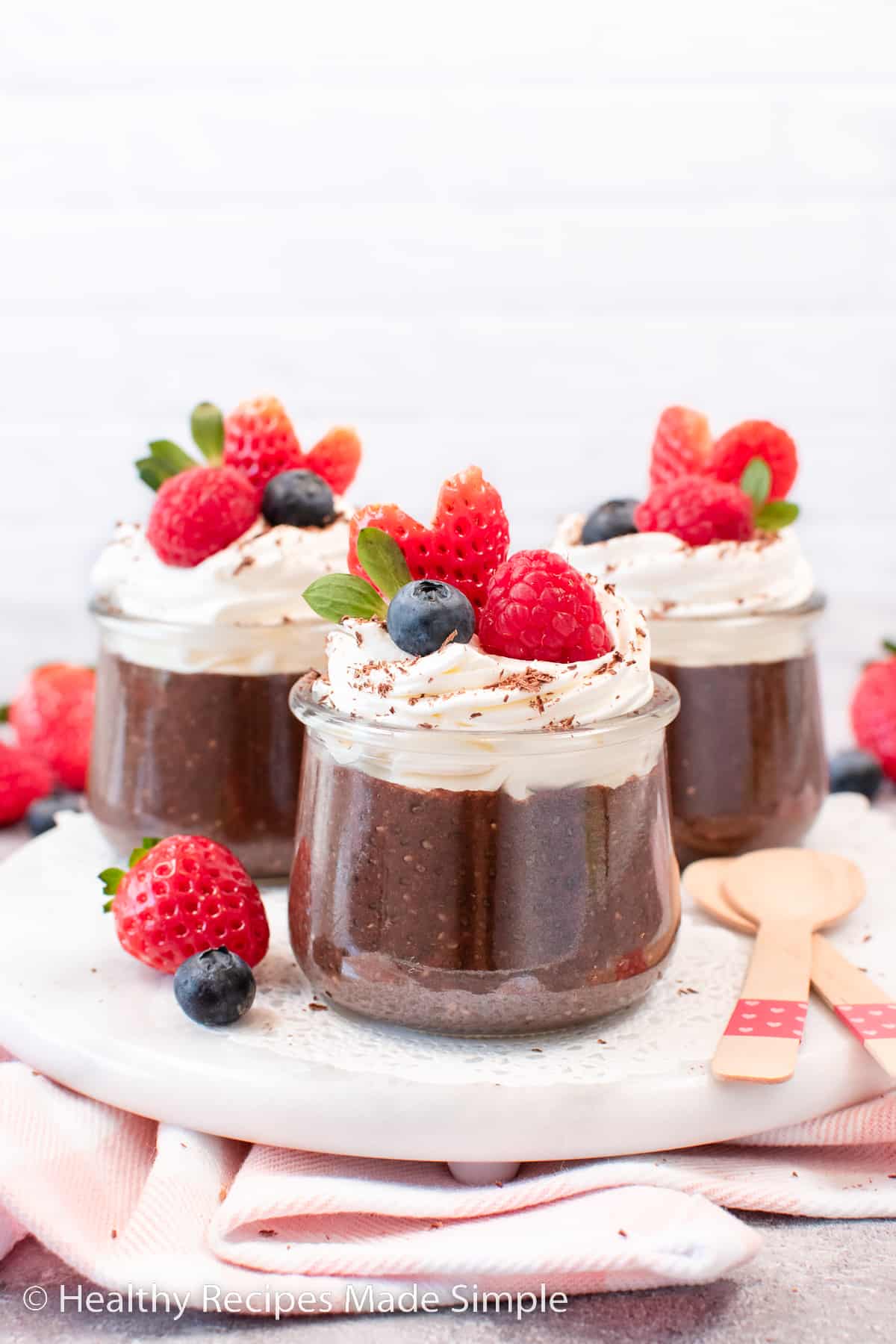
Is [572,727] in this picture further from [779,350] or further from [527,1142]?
[779,350]

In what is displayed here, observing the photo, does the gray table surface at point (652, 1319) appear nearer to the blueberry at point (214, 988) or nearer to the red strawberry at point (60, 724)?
the blueberry at point (214, 988)

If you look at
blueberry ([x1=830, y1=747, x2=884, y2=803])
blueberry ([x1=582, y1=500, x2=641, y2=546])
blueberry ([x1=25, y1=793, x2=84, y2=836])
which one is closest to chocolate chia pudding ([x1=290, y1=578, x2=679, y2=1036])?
blueberry ([x1=582, y1=500, x2=641, y2=546])

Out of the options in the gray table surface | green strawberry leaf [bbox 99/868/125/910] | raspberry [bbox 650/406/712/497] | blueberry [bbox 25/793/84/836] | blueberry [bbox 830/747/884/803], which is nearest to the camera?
the gray table surface

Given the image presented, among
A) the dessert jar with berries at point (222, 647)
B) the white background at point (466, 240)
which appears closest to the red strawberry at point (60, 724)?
the dessert jar with berries at point (222, 647)

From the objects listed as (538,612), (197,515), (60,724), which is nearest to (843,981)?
(538,612)

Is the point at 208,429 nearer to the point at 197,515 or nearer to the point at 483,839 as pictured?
the point at 197,515

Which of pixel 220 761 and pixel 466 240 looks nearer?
pixel 220 761

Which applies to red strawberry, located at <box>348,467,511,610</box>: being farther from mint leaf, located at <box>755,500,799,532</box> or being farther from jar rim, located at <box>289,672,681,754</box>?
mint leaf, located at <box>755,500,799,532</box>
